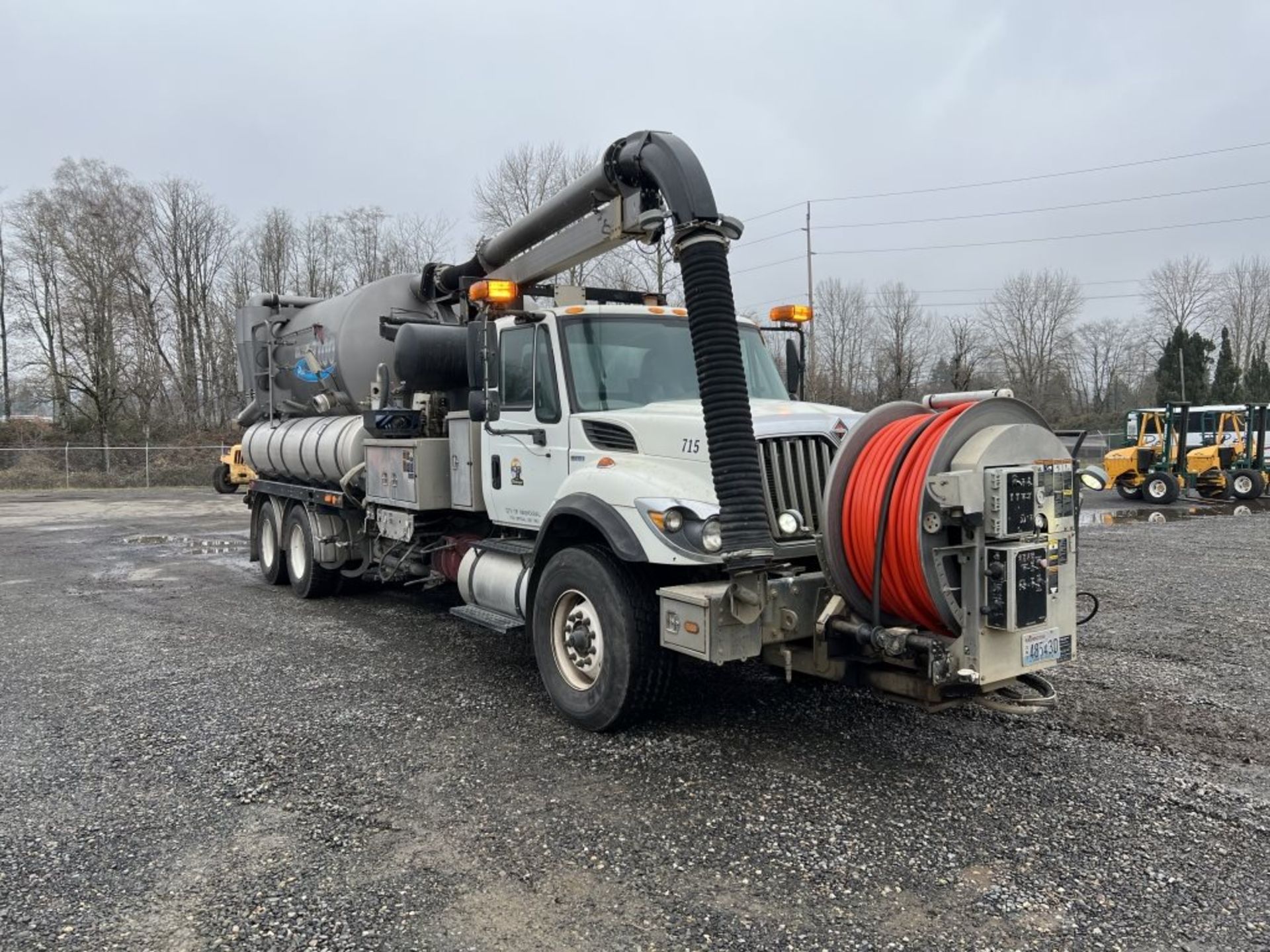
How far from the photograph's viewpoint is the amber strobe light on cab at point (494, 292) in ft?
21.0

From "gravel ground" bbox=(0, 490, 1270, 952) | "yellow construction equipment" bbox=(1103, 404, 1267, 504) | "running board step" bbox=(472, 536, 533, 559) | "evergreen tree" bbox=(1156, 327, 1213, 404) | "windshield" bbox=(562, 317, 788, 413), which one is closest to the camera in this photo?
"gravel ground" bbox=(0, 490, 1270, 952)

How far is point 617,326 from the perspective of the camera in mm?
6094

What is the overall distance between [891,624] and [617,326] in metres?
2.87

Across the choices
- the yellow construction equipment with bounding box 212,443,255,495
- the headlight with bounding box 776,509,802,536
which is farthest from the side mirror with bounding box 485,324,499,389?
the yellow construction equipment with bounding box 212,443,255,495

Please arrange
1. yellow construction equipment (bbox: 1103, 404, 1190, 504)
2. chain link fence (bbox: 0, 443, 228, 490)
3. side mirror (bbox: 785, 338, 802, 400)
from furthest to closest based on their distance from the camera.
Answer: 1. chain link fence (bbox: 0, 443, 228, 490)
2. yellow construction equipment (bbox: 1103, 404, 1190, 504)
3. side mirror (bbox: 785, 338, 802, 400)

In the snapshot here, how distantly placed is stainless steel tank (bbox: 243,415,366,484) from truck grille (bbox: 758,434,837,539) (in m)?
4.93

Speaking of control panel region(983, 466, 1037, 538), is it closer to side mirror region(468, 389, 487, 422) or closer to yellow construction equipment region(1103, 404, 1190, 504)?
side mirror region(468, 389, 487, 422)

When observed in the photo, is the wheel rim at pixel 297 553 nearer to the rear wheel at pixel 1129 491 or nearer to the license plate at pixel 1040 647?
the license plate at pixel 1040 647

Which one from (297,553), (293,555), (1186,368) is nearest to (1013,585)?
(297,553)

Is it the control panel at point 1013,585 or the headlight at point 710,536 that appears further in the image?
the headlight at point 710,536

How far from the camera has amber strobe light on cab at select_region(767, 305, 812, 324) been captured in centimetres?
686

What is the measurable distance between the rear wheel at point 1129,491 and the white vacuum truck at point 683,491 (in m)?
19.9

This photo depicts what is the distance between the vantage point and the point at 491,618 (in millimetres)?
Answer: 6293

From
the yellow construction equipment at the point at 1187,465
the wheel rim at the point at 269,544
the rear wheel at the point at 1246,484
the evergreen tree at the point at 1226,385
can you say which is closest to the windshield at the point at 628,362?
the wheel rim at the point at 269,544
